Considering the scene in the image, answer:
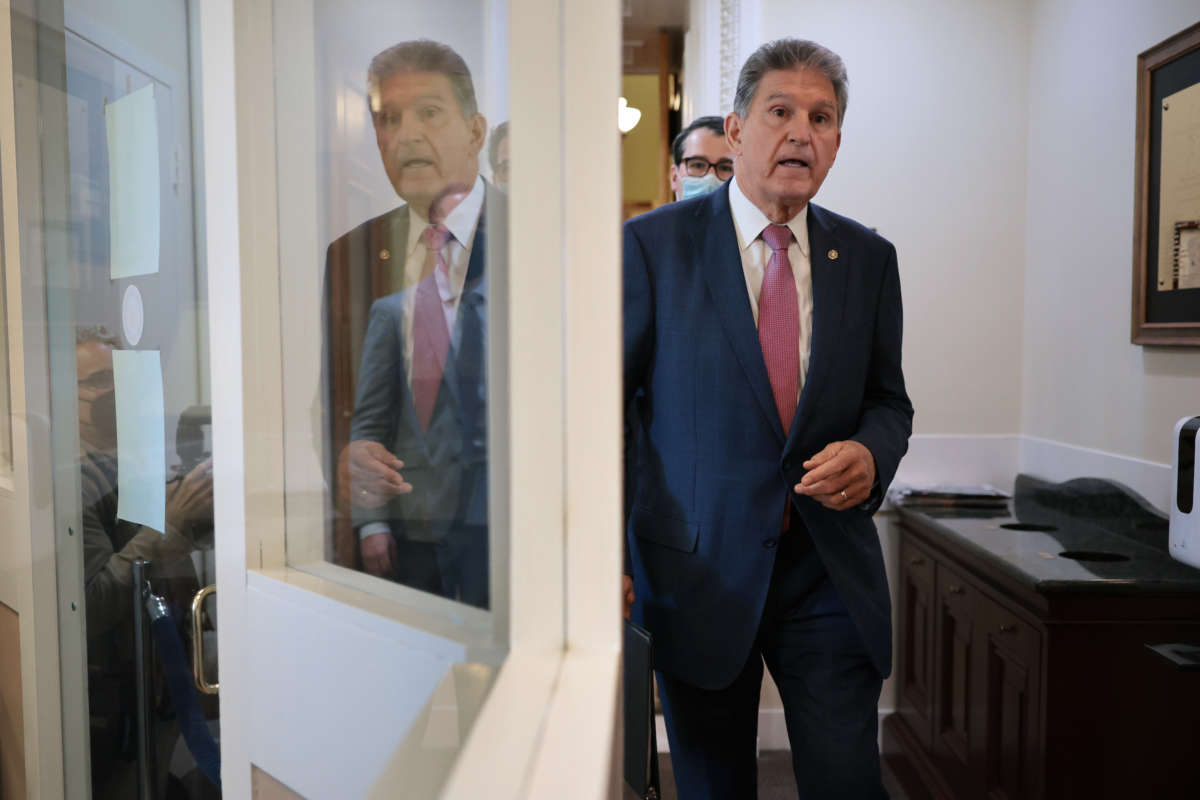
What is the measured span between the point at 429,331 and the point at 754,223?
3.32 feet

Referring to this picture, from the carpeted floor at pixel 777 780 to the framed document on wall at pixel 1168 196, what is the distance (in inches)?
54.5

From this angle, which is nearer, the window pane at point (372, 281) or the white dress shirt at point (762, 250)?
the window pane at point (372, 281)

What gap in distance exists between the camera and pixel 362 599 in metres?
0.52

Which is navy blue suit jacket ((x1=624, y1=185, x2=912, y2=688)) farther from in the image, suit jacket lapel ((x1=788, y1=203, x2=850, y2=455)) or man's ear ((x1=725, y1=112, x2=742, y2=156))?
man's ear ((x1=725, y1=112, x2=742, y2=156))

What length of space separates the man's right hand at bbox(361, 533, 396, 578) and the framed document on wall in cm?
218

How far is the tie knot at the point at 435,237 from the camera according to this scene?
1.84 feet

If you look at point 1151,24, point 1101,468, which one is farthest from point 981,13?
point 1101,468

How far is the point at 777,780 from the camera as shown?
275 cm

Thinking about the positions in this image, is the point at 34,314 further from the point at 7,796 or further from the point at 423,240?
the point at 423,240

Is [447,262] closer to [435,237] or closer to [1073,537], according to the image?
[435,237]

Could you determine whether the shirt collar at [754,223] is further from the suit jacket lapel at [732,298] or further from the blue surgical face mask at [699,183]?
the blue surgical face mask at [699,183]

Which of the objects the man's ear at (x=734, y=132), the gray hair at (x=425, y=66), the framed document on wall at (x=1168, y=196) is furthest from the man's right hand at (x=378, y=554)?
the framed document on wall at (x=1168, y=196)

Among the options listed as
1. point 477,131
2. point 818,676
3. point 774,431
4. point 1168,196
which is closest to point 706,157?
point 1168,196

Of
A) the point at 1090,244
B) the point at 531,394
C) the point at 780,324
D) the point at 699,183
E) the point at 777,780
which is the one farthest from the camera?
the point at 777,780
